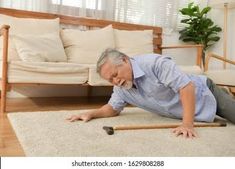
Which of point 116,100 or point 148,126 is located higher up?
point 116,100

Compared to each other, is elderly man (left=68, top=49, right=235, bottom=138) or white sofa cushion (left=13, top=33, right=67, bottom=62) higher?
white sofa cushion (left=13, top=33, right=67, bottom=62)

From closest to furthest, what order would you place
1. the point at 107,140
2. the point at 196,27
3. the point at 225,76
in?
the point at 107,140 → the point at 225,76 → the point at 196,27

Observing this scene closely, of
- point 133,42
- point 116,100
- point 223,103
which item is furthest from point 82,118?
point 133,42

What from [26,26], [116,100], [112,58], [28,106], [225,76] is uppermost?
[26,26]

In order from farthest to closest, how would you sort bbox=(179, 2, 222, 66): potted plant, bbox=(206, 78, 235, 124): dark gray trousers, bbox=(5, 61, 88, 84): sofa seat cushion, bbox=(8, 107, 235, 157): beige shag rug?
1. bbox=(179, 2, 222, 66): potted plant
2. bbox=(5, 61, 88, 84): sofa seat cushion
3. bbox=(206, 78, 235, 124): dark gray trousers
4. bbox=(8, 107, 235, 157): beige shag rug

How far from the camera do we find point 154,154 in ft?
4.06

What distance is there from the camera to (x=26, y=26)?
2672mm

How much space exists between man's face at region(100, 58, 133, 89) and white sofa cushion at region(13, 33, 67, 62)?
3.59ft

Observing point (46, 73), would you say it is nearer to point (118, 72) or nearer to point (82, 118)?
point (82, 118)

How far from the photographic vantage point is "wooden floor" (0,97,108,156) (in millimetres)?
1319

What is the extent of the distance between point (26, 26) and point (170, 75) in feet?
5.43

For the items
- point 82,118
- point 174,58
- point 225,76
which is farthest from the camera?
point 174,58

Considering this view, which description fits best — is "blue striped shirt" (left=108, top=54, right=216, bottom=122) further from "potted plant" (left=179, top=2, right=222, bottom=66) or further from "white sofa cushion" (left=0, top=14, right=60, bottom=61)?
"potted plant" (left=179, top=2, right=222, bottom=66)

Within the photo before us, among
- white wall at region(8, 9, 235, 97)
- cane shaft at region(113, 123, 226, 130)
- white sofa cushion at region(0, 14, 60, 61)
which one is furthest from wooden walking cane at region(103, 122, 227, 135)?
white wall at region(8, 9, 235, 97)
